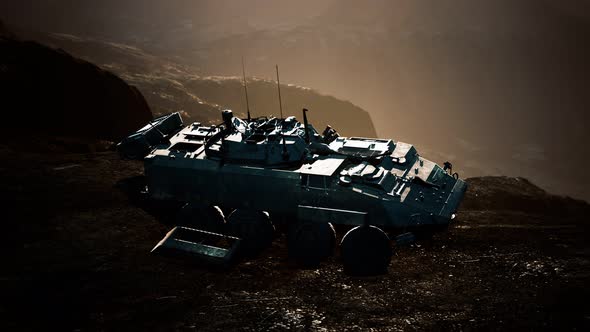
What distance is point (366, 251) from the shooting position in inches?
392

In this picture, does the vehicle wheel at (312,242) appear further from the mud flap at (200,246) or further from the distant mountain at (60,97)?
the distant mountain at (60,97)

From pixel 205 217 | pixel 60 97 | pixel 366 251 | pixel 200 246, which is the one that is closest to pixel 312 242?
pixel 366 251

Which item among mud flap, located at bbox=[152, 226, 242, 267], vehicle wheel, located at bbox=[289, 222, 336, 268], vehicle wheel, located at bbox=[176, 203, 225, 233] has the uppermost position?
vehicle wheel, located at bbox=[289, 222, 336, 268]

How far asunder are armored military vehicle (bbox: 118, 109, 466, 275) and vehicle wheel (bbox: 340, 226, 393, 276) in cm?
2

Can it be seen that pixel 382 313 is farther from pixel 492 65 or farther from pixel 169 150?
pixel 492 65

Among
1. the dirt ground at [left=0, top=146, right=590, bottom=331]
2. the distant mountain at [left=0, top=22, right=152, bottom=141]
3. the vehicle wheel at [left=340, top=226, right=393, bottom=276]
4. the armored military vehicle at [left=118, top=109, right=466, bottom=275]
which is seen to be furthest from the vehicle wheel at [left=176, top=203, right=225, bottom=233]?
the distant mountain at [left=0, top=22, right=152, bottom=141]

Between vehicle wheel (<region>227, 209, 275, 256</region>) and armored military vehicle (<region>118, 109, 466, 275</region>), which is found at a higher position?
armored military vehicle (<region>118, 109, 466, 275</region>)

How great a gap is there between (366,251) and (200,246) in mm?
3535

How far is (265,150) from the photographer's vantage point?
11539 millimetres

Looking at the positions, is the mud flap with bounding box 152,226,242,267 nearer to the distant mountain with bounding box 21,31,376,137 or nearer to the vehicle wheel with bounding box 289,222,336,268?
the vehicle wheel with bounding box 289,222,336,268

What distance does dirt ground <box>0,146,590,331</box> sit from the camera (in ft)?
27.2

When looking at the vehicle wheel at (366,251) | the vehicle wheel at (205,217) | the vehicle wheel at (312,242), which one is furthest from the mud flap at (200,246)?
the vehicle wheel at (366,251)

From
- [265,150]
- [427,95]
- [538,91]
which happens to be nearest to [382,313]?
[265,150]

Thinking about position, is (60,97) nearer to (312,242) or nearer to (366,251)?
(312,242)
